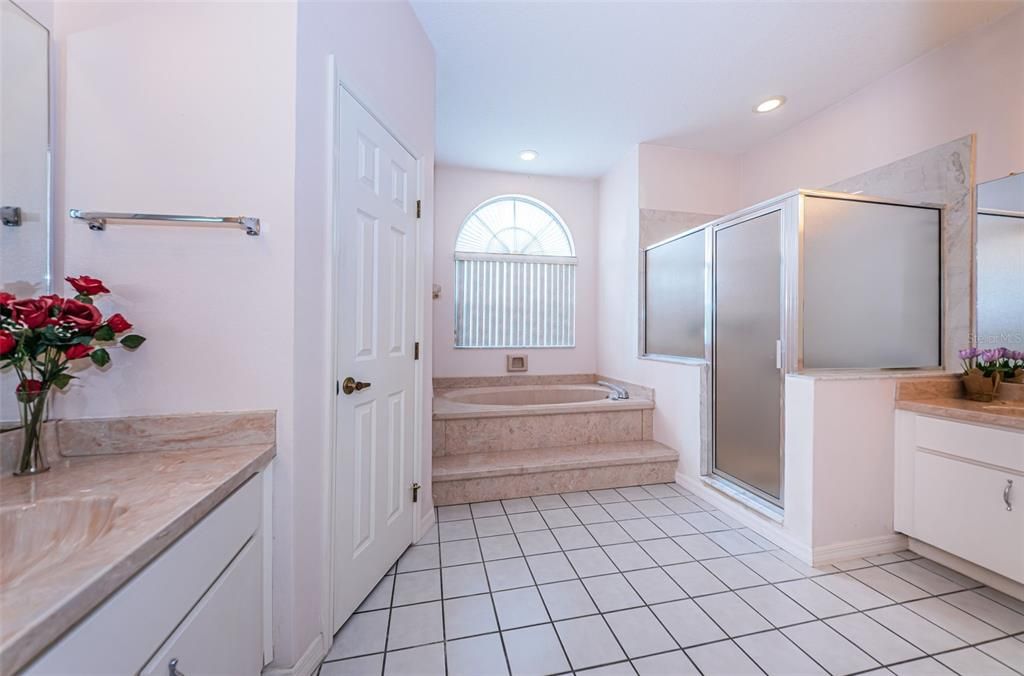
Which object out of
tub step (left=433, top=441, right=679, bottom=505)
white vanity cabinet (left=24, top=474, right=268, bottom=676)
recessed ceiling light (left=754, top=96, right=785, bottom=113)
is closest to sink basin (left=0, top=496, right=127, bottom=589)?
white vanity cabinet (left=24, top=474, right=268, bottom=676)

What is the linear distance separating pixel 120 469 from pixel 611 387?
3266 millimetres

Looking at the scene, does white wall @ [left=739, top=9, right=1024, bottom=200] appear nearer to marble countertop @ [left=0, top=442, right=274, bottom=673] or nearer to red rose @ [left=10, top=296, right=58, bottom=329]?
marble countertop @ [left=0, top=442, right=274, bottom=673]

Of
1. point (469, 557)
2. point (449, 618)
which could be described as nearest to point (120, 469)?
point (449, 618)

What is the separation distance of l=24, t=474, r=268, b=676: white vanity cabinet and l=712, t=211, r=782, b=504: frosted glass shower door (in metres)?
2.33

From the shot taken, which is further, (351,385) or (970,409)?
(970,409)

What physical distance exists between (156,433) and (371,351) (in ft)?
2.22

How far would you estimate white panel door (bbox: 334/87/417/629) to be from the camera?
1.35 m

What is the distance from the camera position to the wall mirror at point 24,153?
0.92 metres

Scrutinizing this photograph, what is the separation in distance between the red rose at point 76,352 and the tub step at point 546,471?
1.71 metres

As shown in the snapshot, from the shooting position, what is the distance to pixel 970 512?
5.18 feet

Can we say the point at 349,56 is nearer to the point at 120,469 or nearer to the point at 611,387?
the point at 120,469

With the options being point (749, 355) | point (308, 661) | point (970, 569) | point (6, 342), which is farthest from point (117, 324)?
point (970, 569)

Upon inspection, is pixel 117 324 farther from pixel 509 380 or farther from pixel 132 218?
pixel 509 380

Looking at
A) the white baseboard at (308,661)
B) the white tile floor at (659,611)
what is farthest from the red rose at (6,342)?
the white tile floor at (659,611)
